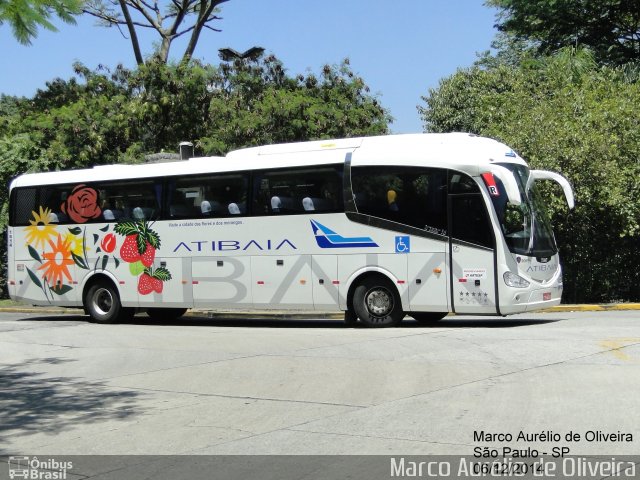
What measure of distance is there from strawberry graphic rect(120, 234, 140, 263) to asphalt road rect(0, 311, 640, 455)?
12.2 feet

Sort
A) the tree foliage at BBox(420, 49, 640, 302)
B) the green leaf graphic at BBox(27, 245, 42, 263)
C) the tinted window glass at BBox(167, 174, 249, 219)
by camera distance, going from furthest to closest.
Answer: the tree foliage at BBox(420, 49, 640, 302) → the green leaf graphic at BBox(27, 245, 42, 263) → the tinted window glass at BBox(167, 174, 249, 219)

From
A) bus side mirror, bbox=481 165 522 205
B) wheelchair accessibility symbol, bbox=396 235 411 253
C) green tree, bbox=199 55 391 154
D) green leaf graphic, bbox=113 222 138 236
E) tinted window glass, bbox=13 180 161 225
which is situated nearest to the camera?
bus side mirror, bbox=481 165 522 205

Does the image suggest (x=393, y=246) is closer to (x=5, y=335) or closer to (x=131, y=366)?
(x=131, y=366)

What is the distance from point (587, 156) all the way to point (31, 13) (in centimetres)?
1786

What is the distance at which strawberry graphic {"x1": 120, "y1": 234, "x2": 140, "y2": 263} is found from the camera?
67.2 feet

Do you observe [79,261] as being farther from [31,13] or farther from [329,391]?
[31,13]

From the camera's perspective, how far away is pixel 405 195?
17328mm

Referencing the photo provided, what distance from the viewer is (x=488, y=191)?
54.3 ft

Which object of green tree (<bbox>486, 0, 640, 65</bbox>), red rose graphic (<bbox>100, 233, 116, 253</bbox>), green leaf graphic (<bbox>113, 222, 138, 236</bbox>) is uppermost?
green tree (<bbox>486, 0, 640, 65</bbox>)

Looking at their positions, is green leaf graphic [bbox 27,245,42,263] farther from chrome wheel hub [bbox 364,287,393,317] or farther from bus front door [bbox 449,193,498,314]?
bus front door [bbox 449,193,498,314]

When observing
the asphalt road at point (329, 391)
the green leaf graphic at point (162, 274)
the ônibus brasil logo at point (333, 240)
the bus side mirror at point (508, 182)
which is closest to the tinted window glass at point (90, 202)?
the green leaf graphic at point (162, 274)

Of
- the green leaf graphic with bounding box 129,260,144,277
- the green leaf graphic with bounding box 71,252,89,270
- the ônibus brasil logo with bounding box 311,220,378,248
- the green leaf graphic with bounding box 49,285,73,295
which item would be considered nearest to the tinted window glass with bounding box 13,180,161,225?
the green leaf graphic with bounding box 71,252,89,270

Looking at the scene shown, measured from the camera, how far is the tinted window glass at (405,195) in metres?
17.0

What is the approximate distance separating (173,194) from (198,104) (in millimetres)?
13006
